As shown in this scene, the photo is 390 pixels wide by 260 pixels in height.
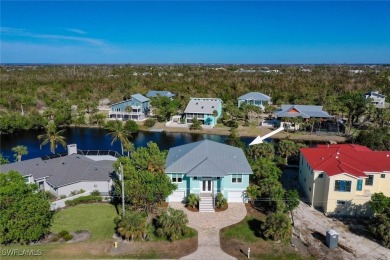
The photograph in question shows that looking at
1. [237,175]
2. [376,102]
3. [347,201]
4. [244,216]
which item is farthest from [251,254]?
[376,102]

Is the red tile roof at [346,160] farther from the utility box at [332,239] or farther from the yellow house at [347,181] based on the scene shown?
the utility box at [332,239]

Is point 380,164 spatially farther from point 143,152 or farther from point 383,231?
point 143,152

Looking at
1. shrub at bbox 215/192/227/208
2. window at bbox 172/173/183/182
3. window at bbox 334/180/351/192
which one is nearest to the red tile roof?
window at bbox 334/180/351/192

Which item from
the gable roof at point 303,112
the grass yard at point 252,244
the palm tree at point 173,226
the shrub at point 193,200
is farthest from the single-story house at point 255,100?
the palm tree at point 173,226

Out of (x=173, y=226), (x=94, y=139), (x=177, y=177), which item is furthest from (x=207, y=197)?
(x=94, y=139)

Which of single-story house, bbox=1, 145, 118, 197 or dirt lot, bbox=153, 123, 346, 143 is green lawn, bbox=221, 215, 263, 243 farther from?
dirt lot, bbox=153, 123, 346, 143

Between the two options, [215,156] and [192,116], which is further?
[192,116]
